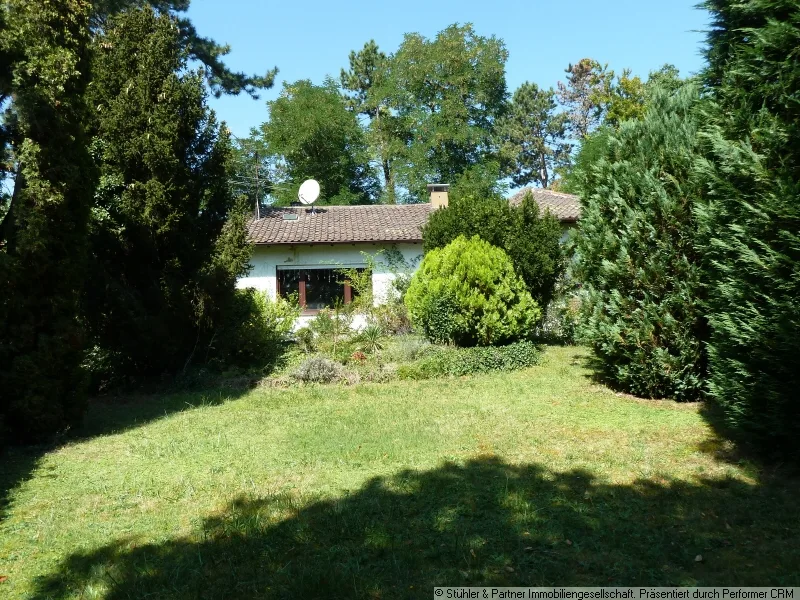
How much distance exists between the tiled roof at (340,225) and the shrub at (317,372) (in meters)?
7.46

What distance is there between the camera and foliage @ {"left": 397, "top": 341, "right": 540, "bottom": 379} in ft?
35.8

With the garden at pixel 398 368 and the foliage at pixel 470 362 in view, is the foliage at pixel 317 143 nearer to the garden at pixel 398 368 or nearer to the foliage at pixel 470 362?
the garden at pixel 398 368

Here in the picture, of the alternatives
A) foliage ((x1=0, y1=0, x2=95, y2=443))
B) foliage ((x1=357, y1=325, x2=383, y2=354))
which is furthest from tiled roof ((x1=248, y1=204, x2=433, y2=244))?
foliage ((x1=0, y1=0, x2=95, y2=443))

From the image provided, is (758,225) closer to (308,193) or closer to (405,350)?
(405,350)

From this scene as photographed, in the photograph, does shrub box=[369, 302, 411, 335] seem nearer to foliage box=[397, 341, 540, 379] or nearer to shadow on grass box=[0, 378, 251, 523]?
foliage box=[397, 341, 540, 379]

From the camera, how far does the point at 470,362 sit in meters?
11.1

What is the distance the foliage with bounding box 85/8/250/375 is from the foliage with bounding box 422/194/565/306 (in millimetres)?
4580

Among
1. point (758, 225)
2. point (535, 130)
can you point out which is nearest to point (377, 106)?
point (535, 130)

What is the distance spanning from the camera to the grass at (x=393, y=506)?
3830 mm

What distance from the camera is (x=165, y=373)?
36.4 ft

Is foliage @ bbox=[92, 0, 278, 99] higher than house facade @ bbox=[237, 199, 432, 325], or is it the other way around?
foliage @ bbox=[92, 0, 278, 99]

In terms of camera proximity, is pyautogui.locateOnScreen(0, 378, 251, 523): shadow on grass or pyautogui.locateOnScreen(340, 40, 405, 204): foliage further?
pyautogui.locateOnScreen(340, 40, 405, 204): foliage

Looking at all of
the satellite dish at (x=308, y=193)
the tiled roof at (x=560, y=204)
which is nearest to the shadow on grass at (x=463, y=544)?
the tiled roof at (x=560, y=204)

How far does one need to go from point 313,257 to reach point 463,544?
16921 mm
